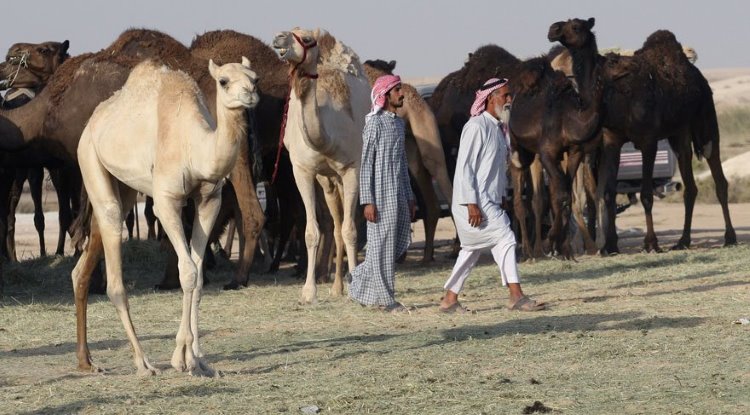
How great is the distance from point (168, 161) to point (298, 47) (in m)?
3.14

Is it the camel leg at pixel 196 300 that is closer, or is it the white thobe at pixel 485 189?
the camel leg at pixel 196 300

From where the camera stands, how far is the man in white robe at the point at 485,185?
10.9 meters

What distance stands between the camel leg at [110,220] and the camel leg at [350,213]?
3556mm

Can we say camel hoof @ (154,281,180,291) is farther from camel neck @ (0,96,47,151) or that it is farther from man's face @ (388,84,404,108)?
man's face @ (388,84,404,108)

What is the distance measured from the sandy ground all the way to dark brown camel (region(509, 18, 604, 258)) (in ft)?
7.63

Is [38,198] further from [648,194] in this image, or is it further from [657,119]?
[657,119]

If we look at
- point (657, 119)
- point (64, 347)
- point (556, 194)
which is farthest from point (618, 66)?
point (64, 347)

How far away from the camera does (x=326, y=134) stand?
491 inches

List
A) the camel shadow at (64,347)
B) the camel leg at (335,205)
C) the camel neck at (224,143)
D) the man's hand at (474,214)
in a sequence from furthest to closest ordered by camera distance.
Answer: the camel leg at (335,205) → the man's hand at (474,214) → the camel shadow at (64,347) → the camel neck at (224,143)

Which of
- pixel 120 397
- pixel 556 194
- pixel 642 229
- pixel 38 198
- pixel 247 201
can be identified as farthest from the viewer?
pixel 642 229

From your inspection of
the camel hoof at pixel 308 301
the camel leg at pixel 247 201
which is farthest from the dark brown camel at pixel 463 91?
the camel hoof at pixel 308 301

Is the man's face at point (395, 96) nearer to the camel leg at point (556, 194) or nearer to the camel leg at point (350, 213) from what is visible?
the camel leg at point (350, 213)

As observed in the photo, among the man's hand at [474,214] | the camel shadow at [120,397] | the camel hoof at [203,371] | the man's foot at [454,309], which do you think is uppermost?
the man's hand at [474,214]

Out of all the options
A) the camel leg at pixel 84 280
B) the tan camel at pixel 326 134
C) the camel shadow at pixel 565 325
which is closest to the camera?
the camel leg at pixel 84 280
